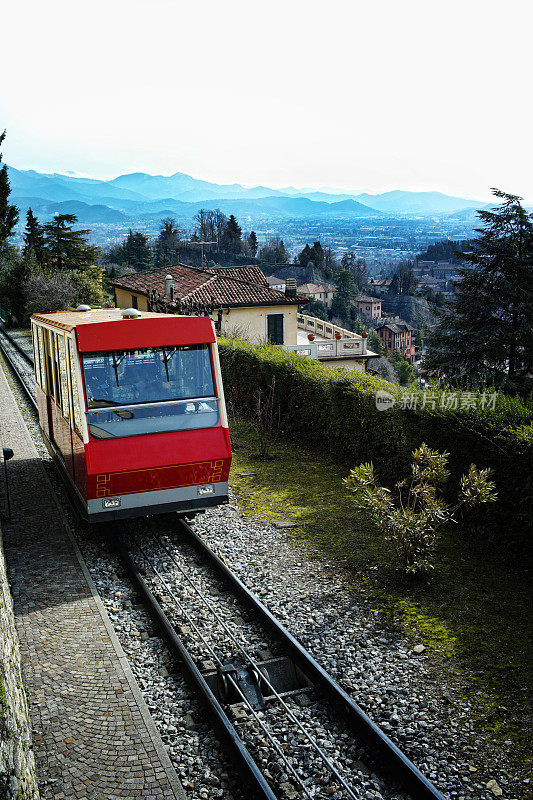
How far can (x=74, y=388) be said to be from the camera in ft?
29.7

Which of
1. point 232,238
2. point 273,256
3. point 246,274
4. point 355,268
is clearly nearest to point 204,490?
point 246,274

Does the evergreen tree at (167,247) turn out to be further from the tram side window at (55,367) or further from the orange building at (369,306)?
the tram side window at (55,367)

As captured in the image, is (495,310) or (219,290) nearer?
(495,310)

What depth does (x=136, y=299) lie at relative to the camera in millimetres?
39844

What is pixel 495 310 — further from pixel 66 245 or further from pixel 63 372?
pixel 66 245

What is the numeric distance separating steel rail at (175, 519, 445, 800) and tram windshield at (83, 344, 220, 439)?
2.17m

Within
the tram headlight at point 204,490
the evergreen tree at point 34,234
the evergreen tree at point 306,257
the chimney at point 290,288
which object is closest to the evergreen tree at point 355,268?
the evergreen tree at point 306,257

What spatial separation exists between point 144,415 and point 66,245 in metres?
59.5

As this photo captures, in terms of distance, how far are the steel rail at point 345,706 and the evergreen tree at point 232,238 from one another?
156 meters

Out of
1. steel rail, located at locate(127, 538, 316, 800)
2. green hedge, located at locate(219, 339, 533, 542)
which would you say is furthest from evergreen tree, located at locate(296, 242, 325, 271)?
steel rail, located at locate(127, 538, 316, 800)

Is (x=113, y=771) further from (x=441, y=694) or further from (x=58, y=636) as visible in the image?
(x=441, y=694)

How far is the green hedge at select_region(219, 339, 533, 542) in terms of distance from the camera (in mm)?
8641

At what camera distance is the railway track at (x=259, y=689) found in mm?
5156

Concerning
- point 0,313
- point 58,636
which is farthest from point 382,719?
point 0,313
